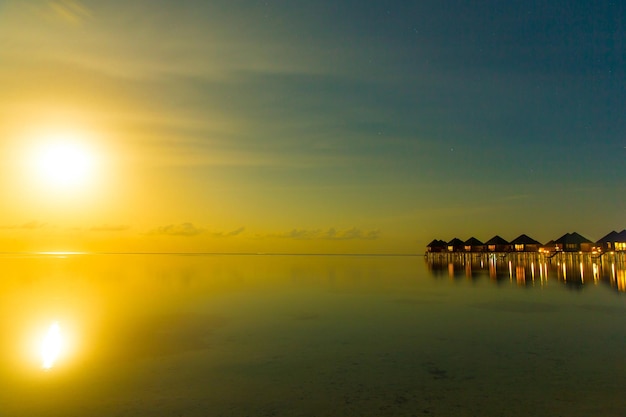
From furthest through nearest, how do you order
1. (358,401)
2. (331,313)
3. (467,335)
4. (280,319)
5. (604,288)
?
(604,288) → (331,313) → (280,319) → (467,335) → (358,401)

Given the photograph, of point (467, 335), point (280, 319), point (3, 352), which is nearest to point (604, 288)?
point (467, 335)

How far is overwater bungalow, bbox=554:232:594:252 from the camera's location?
8344cm

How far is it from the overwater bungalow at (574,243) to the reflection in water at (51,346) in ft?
292

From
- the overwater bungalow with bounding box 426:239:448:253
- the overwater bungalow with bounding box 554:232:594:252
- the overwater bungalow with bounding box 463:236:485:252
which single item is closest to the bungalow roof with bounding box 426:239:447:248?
the overwater bungalow with bounding box 426:239:448:253

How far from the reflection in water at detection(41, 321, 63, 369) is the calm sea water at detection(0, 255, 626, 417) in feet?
0.86

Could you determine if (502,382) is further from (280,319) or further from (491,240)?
(491,240)

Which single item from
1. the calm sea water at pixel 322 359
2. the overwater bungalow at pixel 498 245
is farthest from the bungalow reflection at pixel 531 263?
the calm sea water at pixel 322 359

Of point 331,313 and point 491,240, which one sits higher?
point 491,240

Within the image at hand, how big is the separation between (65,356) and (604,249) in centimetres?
8730

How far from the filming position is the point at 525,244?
9162cm

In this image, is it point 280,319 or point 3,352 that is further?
point 280,319

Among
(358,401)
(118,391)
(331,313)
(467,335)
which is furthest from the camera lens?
(331,313)

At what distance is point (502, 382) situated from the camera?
13633 millimetres

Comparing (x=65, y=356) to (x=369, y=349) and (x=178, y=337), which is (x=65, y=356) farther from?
(x=369, y=349)
